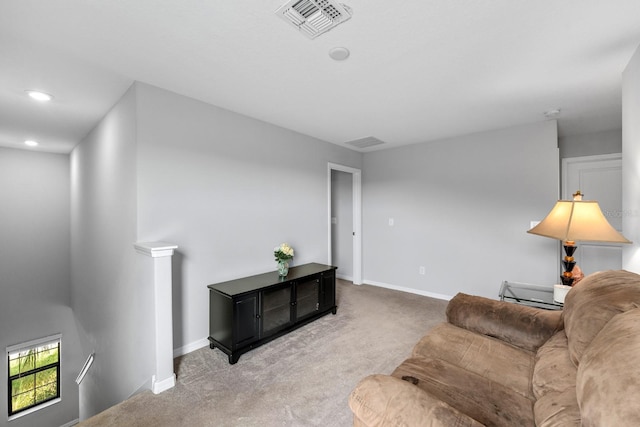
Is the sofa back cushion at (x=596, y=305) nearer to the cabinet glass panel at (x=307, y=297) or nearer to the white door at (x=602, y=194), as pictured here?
the cabinet glass panel at (x=307, y=297)

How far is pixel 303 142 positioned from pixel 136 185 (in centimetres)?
220

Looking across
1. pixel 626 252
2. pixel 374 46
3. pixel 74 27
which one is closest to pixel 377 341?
pixel 626 252

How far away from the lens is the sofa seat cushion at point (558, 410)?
823mm

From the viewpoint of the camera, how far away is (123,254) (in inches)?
100

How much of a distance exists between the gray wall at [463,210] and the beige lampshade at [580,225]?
4.62 feet

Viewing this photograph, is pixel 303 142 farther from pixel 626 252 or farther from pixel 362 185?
pixel 626 252

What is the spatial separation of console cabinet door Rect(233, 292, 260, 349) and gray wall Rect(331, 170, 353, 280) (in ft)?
9.47

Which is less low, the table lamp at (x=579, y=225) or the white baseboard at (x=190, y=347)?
the table lamp at (x=579, y=225)

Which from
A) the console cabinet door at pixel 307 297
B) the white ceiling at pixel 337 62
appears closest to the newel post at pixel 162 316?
the console cabinet door at pixel 307 297

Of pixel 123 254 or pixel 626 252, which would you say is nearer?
pixel 626 252

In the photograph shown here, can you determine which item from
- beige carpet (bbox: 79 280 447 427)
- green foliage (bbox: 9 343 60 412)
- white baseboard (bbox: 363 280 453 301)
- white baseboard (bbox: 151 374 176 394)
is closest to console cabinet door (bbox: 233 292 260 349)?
beige carpet (bbox: 79 280 447 427)

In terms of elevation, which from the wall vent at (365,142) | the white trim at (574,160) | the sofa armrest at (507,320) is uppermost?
the wall vent at (365,142)

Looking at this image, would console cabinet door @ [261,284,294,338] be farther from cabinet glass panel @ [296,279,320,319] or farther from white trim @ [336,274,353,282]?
white trim @ [336,274,353,282]

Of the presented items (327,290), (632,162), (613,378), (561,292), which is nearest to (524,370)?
(613,378)
